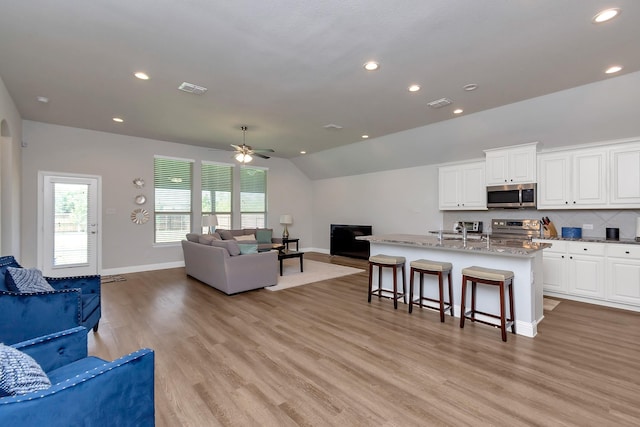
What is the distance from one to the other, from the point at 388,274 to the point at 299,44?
135 inches

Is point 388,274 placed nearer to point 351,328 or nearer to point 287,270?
point 351,328

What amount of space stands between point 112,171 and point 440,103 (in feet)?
21.7

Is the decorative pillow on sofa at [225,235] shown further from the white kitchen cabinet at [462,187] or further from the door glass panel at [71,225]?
the white kitchen cabinet at [462,187]

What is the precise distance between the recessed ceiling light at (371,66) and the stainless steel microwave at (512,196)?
349 centimetres

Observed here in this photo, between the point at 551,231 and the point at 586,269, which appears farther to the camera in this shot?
the point at 551,231

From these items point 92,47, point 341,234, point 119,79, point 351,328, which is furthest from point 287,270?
point 92,47

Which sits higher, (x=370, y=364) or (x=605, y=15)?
(x=605, y=15)

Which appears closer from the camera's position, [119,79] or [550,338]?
[550,338]

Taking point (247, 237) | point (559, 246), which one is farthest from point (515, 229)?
point (247, 237)

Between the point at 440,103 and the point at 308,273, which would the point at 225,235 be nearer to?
the point at 308,273

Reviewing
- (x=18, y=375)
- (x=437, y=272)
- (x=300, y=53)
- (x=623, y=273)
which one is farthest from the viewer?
(x=623, y=273)

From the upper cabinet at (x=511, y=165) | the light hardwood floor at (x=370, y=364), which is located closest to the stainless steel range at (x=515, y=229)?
the upper cabinet at (x=511, y=165)

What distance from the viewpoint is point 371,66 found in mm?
3361

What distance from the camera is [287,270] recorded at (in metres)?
6.70
